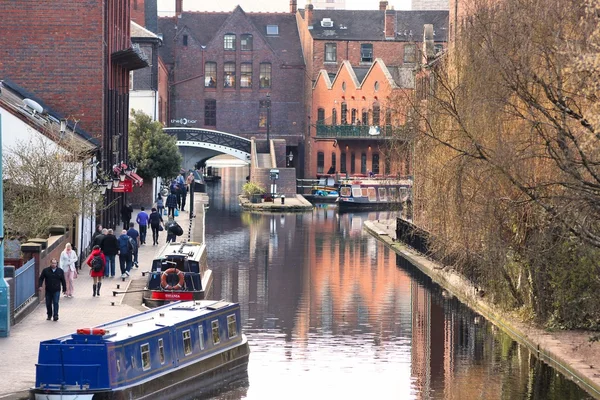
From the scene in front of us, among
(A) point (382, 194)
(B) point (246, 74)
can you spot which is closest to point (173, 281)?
(A) point (382, 194)

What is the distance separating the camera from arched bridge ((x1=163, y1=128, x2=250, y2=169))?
8900cm

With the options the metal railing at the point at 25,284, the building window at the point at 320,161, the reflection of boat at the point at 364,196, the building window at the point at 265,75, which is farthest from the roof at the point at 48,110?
the building window at the point at 265,75

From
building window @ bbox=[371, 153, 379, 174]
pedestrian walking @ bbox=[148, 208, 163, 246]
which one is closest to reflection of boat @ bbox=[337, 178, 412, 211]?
building window @ bbox=[371, 153, 379, 174]

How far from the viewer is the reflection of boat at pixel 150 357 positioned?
65.7ft

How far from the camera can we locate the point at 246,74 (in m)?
100

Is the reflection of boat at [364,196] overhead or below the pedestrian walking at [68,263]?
overhead

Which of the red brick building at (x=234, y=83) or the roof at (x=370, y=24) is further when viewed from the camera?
the red brick building at (x=234, y=83)

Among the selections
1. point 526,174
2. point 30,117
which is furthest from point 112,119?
point 526,174

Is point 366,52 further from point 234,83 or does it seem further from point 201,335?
point 201,335

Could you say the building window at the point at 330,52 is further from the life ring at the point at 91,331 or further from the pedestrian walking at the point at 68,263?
the life ring at the point at 91,331

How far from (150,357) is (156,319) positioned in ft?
6.01

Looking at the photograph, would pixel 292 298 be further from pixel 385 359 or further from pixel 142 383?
pixel 142 383

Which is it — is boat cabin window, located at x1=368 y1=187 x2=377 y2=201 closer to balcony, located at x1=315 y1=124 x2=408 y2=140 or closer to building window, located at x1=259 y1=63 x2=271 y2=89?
balcony, located at x1=315 y1=124 x2=408 y2=140

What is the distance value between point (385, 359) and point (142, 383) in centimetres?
723
